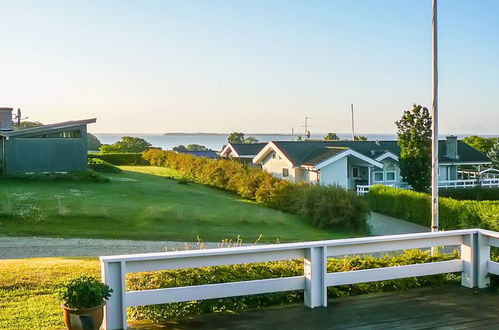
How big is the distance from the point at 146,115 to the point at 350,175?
56.3ft

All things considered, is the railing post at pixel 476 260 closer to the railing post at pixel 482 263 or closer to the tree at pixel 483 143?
the railing post at pixel 482 263

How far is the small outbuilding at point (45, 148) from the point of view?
98.7 ft

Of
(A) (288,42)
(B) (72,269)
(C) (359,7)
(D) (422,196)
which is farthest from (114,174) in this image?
(B) (72,269)

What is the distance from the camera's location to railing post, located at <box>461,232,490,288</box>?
6266 millimetres

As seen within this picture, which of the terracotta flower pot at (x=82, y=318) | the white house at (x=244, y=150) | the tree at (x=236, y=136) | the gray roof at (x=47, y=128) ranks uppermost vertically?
the tree at (x=236, y=136)

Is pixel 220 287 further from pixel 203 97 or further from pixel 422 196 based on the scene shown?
pixel 203 97

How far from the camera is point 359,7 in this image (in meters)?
15.1

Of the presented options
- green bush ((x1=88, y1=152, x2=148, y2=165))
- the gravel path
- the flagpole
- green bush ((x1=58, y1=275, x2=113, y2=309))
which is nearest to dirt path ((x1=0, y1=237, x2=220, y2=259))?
the gravel path

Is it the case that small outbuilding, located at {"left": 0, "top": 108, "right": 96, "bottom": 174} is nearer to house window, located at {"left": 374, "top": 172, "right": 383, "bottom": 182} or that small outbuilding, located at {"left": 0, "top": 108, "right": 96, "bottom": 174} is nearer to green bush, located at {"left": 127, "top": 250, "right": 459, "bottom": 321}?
house window, located at {"left": 374, "top": 172, "right": 383, "bottom": 182}

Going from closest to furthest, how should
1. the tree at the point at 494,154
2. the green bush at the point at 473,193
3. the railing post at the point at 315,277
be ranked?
the railing post at the point at 315,277 → the green bush at the point at 473,193 → the tree at the point at 494,154

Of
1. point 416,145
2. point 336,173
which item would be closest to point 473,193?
Result: point 416,145

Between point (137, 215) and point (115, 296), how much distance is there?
16.5 meters

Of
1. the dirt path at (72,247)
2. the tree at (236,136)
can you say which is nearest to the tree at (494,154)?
the dirt path at (72,247)

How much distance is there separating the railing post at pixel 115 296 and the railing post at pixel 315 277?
1820mm
